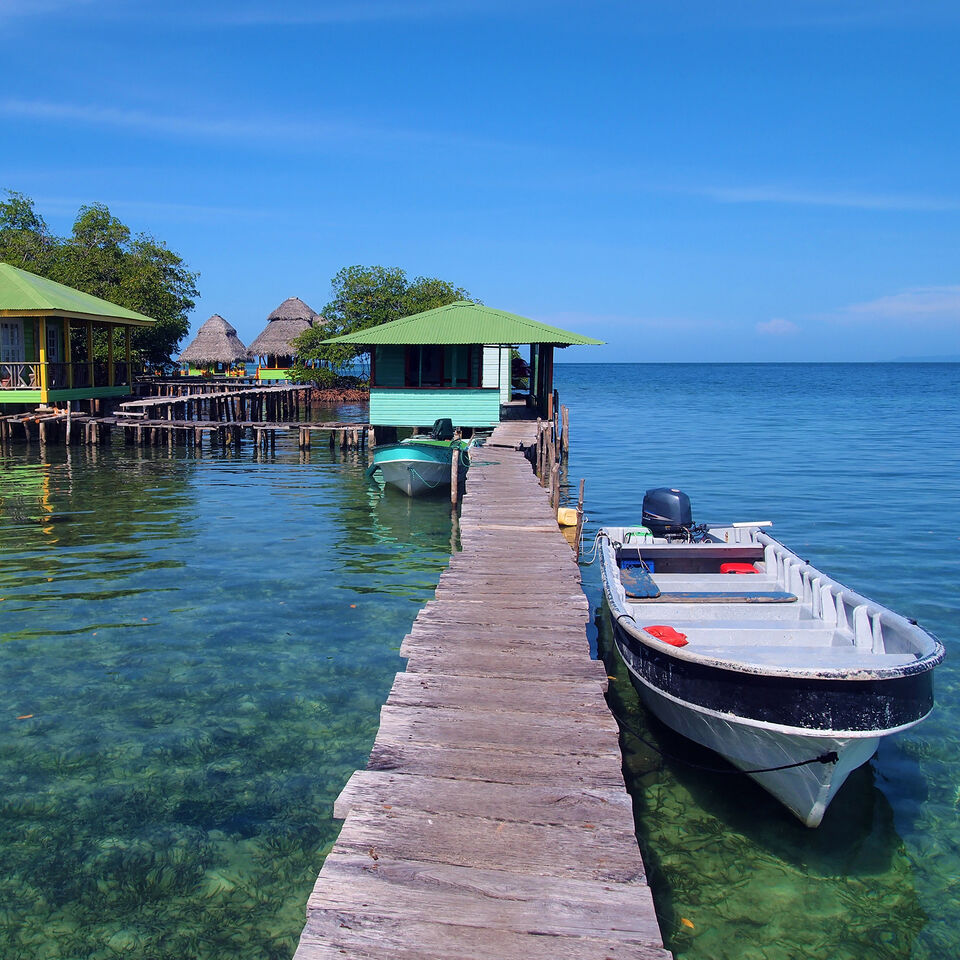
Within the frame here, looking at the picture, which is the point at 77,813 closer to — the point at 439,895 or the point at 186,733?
the point at 186,733

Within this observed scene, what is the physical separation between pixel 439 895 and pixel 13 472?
23921 millimetres

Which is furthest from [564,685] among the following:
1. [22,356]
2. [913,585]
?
[22,356]

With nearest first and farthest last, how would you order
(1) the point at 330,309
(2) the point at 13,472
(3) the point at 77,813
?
(3) the point at 77,813, (2) the point at 13,472, (1) the point at 330,309

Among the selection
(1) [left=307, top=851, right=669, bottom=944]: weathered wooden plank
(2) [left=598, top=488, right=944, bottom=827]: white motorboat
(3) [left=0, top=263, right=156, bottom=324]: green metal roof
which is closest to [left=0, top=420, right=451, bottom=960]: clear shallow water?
(1) [left=307, top=851, right=669, bottom=944]: weathered wooden plank

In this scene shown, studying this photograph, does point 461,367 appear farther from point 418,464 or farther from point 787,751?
point 787,751

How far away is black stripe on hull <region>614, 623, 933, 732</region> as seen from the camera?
5.87 metres

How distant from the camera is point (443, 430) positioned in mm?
24312

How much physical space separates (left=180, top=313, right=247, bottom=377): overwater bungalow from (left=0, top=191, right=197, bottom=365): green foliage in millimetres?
8712

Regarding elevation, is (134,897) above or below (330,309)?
below

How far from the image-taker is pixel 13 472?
23984 mm

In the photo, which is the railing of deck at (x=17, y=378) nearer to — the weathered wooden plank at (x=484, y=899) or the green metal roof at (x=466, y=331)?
the green metal roof at (x=466, y=331)

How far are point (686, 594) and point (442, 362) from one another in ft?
65.0

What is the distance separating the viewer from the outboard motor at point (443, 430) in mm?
24031

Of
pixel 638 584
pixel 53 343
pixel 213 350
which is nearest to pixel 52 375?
pixel 53 343
